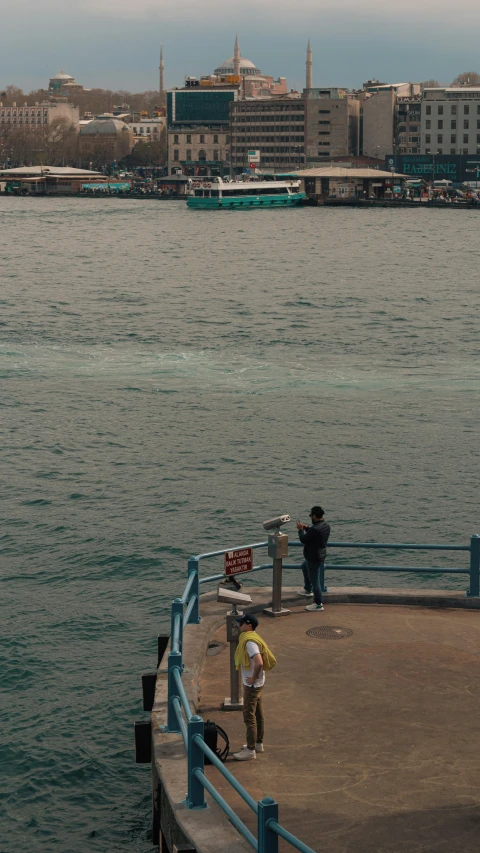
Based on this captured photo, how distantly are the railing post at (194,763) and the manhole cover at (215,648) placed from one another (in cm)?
398

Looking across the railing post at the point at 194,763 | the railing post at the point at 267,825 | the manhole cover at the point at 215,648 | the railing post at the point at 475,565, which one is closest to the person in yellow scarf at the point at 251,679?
the railing post at the point at 194,763

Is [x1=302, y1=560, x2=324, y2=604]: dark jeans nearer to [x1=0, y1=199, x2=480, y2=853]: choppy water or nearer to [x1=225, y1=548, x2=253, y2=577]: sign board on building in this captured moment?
[x1=225, y1=548, x2=253, y2=577]: sign board on building

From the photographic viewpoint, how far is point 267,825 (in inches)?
401

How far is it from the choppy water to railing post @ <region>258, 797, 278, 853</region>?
683 cm

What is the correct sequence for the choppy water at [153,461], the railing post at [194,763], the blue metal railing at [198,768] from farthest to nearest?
1. the choppy water at [153,461]
2. the railing post at [194,763]
3. the blue metal railing at [198,768]

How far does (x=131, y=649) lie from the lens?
2389 centimetres

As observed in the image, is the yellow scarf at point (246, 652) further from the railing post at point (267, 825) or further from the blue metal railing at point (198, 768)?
the railing post at point (267, 825)

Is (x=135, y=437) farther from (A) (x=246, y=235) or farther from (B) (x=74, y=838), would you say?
(A) (x=246, y=235)

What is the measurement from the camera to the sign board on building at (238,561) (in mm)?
15469

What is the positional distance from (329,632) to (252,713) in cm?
384

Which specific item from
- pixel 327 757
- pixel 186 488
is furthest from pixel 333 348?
pixel 327 757

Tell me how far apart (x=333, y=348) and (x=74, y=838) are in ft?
157

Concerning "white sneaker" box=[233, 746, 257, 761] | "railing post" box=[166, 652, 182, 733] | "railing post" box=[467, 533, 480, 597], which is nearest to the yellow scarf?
"railing post" box=[166, 652, 182, 733]

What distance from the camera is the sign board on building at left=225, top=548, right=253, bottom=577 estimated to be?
1547 cm
